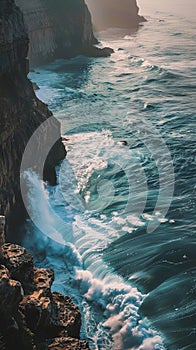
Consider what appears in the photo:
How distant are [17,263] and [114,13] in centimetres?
11914

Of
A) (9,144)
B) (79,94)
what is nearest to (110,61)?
(79,94)

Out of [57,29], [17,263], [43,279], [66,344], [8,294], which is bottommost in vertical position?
[66,344]

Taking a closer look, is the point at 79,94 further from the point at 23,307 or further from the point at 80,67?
the point at 23,307

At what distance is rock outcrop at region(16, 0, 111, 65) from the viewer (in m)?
59.0

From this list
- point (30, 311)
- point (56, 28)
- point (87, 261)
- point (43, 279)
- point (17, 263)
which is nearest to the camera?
point (30, 311)

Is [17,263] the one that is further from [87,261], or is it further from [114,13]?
[114,13]

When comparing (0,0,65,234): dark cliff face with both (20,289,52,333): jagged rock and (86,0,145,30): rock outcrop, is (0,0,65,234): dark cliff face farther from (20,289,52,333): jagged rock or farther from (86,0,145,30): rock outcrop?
(86,0,145,30): rock outcrop

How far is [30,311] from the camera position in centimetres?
987

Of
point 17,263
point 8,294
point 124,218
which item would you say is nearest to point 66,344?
point 8,294

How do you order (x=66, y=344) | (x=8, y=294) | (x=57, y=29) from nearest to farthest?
(x=8, y=294), (x=66, y=344), (x=57, y=29)

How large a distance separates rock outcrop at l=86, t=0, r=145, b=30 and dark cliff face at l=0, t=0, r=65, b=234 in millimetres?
98817

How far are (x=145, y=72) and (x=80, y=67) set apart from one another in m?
11.4

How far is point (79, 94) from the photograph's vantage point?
45.9 m

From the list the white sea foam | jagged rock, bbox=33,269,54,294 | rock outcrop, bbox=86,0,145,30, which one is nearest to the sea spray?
the white sea foam
